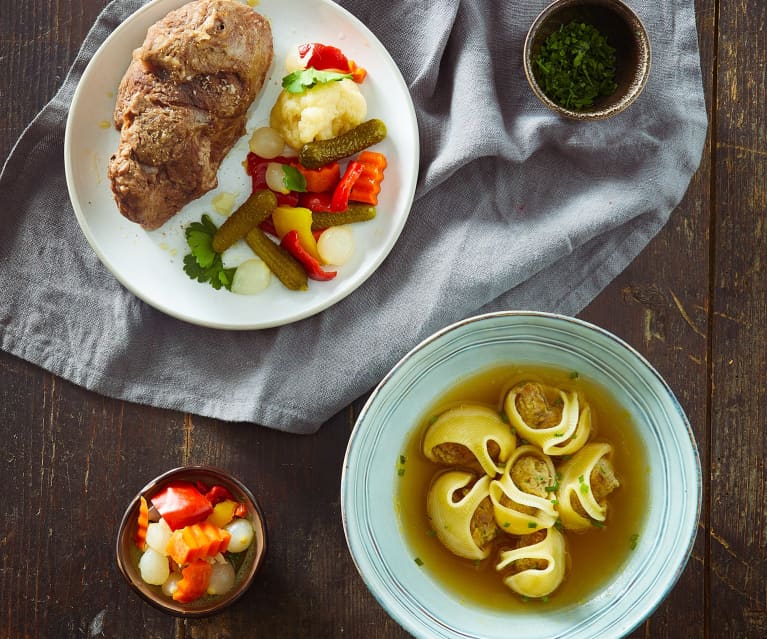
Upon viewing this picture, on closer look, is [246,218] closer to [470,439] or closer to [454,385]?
[454,385]

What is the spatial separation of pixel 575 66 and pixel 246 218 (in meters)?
1.33

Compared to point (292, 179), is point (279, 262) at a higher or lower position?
lower

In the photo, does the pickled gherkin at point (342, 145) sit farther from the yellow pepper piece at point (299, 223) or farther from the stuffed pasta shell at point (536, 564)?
the stuffed pasta shell at point (536, 564)

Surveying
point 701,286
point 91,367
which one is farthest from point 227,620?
point 701,286

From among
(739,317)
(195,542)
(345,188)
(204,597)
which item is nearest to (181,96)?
(345,188)

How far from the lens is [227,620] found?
2898mm

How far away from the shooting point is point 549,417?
271cm

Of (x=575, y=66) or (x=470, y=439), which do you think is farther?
(x=575, y=66)

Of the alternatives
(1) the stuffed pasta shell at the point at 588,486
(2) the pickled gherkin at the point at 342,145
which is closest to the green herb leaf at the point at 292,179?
(2) the pickled gherkin at the point at 342,145

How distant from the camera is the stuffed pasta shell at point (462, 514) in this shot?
104 inches

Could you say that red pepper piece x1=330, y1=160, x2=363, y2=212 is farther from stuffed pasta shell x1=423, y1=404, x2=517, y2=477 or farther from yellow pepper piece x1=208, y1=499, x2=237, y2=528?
yellow pepper piece x1=208, y1=499, x2=237, y2=528

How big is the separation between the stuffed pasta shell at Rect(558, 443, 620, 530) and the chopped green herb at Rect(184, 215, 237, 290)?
1.42 metres

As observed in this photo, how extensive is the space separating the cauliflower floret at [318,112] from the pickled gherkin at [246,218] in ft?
0.75

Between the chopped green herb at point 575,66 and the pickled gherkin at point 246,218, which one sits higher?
the chopped green herb at point 575,66
